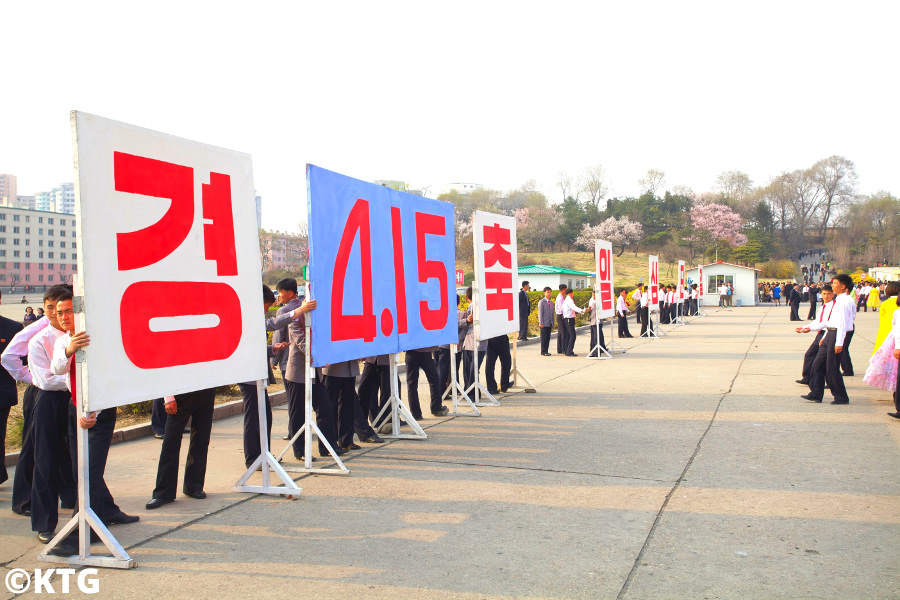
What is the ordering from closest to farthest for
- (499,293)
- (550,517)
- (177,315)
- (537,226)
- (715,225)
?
1. (177,315)
2. (550,517)
3. (499,293)
4. (715,225)
5. (537,226)

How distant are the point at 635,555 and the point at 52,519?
13.2ft

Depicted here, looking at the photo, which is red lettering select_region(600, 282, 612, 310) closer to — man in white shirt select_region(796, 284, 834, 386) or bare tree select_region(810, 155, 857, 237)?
man in white shirt select_region(796, 284, 834, 386)

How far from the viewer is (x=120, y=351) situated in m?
4.72

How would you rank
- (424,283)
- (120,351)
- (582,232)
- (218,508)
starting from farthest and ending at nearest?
(582,232), (424,283), (218,508), (120,351)

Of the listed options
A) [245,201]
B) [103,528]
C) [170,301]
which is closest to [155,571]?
[103,528]

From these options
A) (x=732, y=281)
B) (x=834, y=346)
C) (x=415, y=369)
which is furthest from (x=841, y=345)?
(x=732, y=281)

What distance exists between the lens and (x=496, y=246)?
11477 mm

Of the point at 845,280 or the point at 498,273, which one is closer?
the point at 845,280

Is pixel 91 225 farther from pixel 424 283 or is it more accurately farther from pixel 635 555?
pixel 424 283

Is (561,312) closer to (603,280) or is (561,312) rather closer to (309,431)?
(603,280)

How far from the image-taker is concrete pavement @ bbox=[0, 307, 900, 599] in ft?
13.9

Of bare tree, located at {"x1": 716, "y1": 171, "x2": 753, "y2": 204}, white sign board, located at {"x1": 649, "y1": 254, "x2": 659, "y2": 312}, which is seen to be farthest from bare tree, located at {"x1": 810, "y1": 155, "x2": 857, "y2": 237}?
white sign board, located at {"x1": 649, "y1": 254, "x2": 659, "y2": 312}

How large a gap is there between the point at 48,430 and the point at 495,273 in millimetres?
7309

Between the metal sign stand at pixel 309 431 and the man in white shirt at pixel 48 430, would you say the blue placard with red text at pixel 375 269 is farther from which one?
the man in white shirt at pixel 48 430
